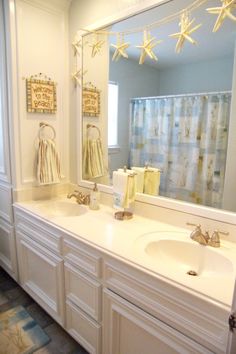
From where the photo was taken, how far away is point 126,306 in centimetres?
111

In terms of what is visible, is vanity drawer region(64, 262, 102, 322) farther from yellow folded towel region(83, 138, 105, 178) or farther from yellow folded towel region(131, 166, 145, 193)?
yellow folded towel region(83, 138, 105, 178)

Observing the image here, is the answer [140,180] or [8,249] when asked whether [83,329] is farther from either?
[8,249]

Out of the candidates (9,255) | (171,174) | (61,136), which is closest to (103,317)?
(171,174)

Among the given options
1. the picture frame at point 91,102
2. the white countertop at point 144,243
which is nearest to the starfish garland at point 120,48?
the picture frame at point 91,102

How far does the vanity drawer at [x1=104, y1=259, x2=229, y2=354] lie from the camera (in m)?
0.83

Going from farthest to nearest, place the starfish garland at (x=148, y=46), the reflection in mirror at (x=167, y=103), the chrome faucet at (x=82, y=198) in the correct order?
the chrome faucet at (x=82, y=198), the starfish garland at (x=148, y=46), the reflection in mirror at (x=167, y=103)

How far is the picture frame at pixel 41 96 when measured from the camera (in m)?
1.89

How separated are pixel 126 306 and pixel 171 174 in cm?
84

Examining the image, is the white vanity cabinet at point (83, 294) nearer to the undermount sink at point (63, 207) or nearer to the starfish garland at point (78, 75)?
the undermount sink at point (63, 207)

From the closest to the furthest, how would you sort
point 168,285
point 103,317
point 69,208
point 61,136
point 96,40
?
point 168,285
point 103,317
point 96,40
point 69,208
point 61,136

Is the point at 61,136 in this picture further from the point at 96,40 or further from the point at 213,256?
the point at 213,256

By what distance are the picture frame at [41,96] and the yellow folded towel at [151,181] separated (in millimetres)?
999

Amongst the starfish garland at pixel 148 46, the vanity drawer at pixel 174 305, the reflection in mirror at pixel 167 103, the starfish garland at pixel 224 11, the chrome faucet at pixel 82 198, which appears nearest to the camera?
the vanity drawer at pixel 174 305

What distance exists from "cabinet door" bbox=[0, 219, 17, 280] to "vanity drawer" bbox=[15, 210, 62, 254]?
198 mm
